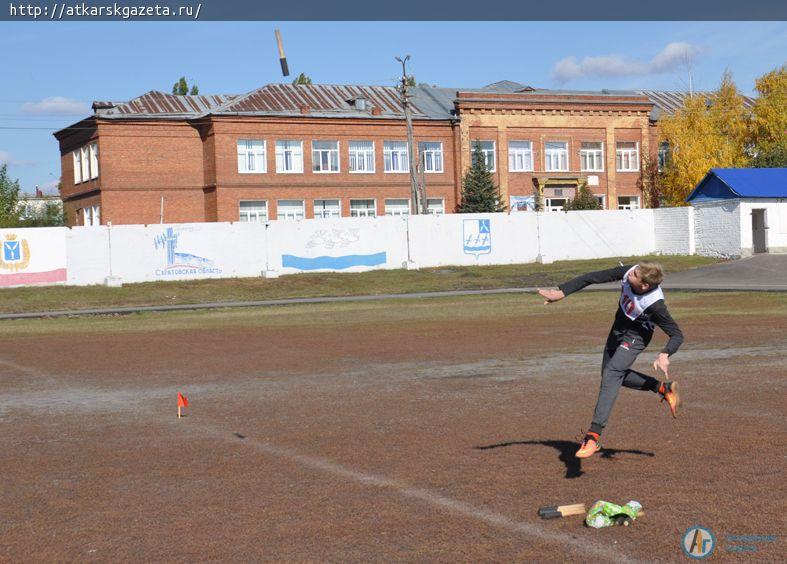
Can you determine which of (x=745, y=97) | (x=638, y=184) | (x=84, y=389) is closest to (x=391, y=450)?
(x=84, y=389)

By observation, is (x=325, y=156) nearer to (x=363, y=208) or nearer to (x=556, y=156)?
(x=363, y=208)

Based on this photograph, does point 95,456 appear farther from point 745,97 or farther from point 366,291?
point 745,97

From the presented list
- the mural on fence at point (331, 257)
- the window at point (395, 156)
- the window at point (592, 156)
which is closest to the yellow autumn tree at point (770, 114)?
the window at point (592, 156)

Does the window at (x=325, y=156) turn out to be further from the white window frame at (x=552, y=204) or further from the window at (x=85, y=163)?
the white window frame at (x=552, y=204)

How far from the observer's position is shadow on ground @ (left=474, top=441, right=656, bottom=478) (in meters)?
9.01

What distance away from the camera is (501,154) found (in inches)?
2484

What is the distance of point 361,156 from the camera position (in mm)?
61719

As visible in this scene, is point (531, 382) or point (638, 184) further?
point (638, 184)

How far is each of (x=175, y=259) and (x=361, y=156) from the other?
19452 millimetres

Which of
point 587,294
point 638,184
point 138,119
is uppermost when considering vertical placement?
point 138,119

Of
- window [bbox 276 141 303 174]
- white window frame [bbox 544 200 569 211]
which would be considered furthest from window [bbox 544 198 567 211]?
window [bbox 276 141 303 174]

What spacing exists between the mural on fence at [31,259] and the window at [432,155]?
86.1 feet

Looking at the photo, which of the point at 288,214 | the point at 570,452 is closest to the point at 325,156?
the point at 288,214

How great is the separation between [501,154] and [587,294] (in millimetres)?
26596
